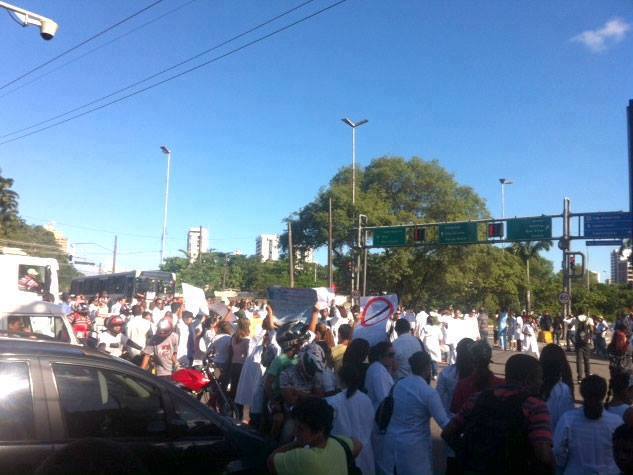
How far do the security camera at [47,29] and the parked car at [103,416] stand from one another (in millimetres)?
8665

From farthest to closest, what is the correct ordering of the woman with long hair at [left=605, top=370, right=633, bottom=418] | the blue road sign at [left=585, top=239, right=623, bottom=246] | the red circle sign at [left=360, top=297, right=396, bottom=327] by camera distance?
the blue road sign at [left=585, top=239, right=623, bottom=246]
the red circle sign at [left=360, top=297, right=396, bottom=327]
the woman with long hair at [left=605, top=370, right=633, bottom=418]

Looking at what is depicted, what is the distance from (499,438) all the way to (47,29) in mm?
10878

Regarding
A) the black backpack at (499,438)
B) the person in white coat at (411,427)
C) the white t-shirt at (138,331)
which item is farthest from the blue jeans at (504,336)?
the black backpack at (499,438)

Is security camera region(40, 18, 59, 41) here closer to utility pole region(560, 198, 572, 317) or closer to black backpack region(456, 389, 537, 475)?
black backpack region(456, 389, 537, 475)

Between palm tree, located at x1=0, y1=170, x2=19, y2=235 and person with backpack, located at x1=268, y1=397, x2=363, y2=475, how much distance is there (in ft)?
155

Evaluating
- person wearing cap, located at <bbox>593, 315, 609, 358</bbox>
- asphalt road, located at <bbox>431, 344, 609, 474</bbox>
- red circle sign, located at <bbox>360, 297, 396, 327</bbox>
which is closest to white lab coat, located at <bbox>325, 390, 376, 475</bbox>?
asphalt road, located at <bbox>431, 344, 609, 474</bbox>

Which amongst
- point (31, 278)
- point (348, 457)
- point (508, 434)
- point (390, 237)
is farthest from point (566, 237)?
point (348, 457)

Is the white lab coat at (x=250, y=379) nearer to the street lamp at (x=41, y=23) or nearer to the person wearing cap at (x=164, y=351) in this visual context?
the person wearing cap at (x=164, y=351)

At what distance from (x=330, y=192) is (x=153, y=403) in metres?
43.7

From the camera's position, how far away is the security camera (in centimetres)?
1123

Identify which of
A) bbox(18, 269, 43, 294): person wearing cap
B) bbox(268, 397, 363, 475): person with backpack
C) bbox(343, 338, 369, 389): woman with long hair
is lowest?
bbox(268, 397, 363, 475): person with backpack

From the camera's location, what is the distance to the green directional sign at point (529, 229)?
2479 centimetres

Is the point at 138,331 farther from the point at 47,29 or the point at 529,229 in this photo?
the point at 529,229

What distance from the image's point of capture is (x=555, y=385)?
5074 mm
